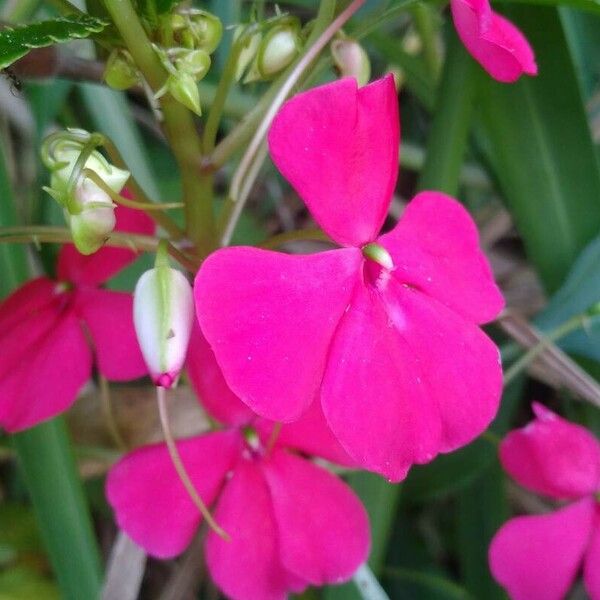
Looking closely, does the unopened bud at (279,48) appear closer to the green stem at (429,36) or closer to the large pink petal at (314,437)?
the large pink petal at (314,437)

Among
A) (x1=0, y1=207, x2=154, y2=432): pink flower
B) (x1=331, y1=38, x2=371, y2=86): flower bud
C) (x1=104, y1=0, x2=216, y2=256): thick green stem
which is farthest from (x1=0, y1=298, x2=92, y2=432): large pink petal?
(x1=331, y1=38, x2=371, y2=86): flower bud

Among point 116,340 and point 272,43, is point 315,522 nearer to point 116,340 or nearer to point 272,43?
point 116,340

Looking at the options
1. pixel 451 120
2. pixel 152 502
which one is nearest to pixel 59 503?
pixel 152 502

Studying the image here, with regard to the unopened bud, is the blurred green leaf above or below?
below

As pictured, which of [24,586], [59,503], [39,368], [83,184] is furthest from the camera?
[24,586]

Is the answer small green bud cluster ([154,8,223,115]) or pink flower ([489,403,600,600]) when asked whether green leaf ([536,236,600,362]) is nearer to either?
pink flower ([489,403,600,600])

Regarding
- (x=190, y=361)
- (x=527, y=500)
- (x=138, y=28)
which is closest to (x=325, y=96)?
(x=138, y=28)

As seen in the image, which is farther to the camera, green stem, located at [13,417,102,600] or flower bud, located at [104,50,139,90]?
green stem, located at [13,417,102,600]
